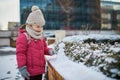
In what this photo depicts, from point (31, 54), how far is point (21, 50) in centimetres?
24

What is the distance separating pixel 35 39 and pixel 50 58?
4.00 ft

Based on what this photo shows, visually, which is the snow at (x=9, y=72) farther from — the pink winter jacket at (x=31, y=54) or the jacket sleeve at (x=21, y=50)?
the jacket sleeve at (x=21, y=50)

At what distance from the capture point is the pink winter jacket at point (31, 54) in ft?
13.1

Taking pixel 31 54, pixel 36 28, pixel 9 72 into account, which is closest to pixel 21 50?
pixel 31 54

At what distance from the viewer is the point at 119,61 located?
3.19 metres

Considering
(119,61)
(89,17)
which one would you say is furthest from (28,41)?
(89,17)

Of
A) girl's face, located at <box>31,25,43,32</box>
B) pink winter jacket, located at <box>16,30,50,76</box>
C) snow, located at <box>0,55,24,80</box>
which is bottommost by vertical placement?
snow, located at <box>0,55,24,80</box>

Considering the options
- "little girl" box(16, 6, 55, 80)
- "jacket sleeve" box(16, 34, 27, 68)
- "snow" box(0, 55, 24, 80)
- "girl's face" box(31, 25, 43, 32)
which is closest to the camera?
"jacket sleeve" box(16, 34, 27, 68)

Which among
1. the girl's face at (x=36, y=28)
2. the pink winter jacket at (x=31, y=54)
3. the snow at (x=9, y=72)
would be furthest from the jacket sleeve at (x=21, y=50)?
the snow at (x=9, y=72)

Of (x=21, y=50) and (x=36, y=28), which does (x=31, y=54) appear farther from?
(x=36, y=28)

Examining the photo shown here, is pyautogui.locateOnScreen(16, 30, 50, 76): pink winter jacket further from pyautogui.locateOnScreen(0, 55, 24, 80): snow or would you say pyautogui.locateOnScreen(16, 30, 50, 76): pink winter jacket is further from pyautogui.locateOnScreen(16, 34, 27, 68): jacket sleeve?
pyautogui.locateOnScreen(0, 55, 24, 80): snow

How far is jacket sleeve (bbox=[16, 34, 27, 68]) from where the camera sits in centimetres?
393

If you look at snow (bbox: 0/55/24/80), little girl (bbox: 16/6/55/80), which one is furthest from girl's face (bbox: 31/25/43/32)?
snow (bbox: 0/55/24/80)

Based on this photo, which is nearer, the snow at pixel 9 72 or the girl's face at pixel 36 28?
the girl's face at pixel 36 28
